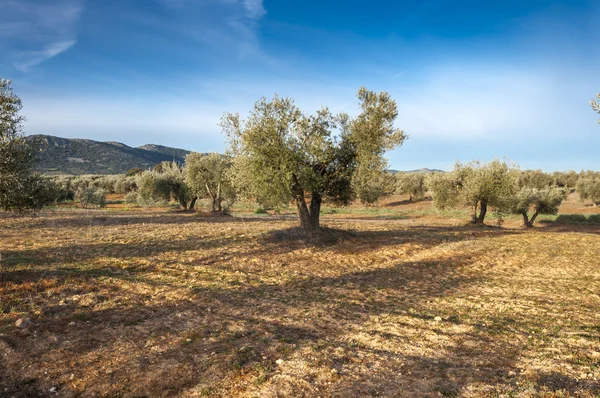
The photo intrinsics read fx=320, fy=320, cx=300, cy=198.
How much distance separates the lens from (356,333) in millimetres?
8695

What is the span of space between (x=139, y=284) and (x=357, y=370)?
9.85 metres

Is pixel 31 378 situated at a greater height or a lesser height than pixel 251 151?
lesser

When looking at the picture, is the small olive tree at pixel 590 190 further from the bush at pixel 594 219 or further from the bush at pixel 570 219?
the bush at pixel 570 219

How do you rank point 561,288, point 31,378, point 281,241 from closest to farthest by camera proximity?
point 31,378 < point 561,288 < point 281,241

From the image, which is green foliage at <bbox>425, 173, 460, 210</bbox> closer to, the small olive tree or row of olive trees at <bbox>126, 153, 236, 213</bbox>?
row of olive trees at <bbox>126, 153, 236, 213</bbox>

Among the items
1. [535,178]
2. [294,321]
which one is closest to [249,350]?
[294,321]

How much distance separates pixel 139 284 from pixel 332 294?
7.71 meters

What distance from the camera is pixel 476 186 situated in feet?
108

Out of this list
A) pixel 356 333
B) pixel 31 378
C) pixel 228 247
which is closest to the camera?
pixel 31 378

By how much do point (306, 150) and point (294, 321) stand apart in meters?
13.0

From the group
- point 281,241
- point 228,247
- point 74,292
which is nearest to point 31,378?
point 74,292

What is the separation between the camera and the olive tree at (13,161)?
12.4 m

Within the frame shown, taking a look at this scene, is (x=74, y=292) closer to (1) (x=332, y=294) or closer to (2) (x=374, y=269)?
(1) (x=332, y=294)

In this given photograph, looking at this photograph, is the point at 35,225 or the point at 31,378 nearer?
the point at 31,378
